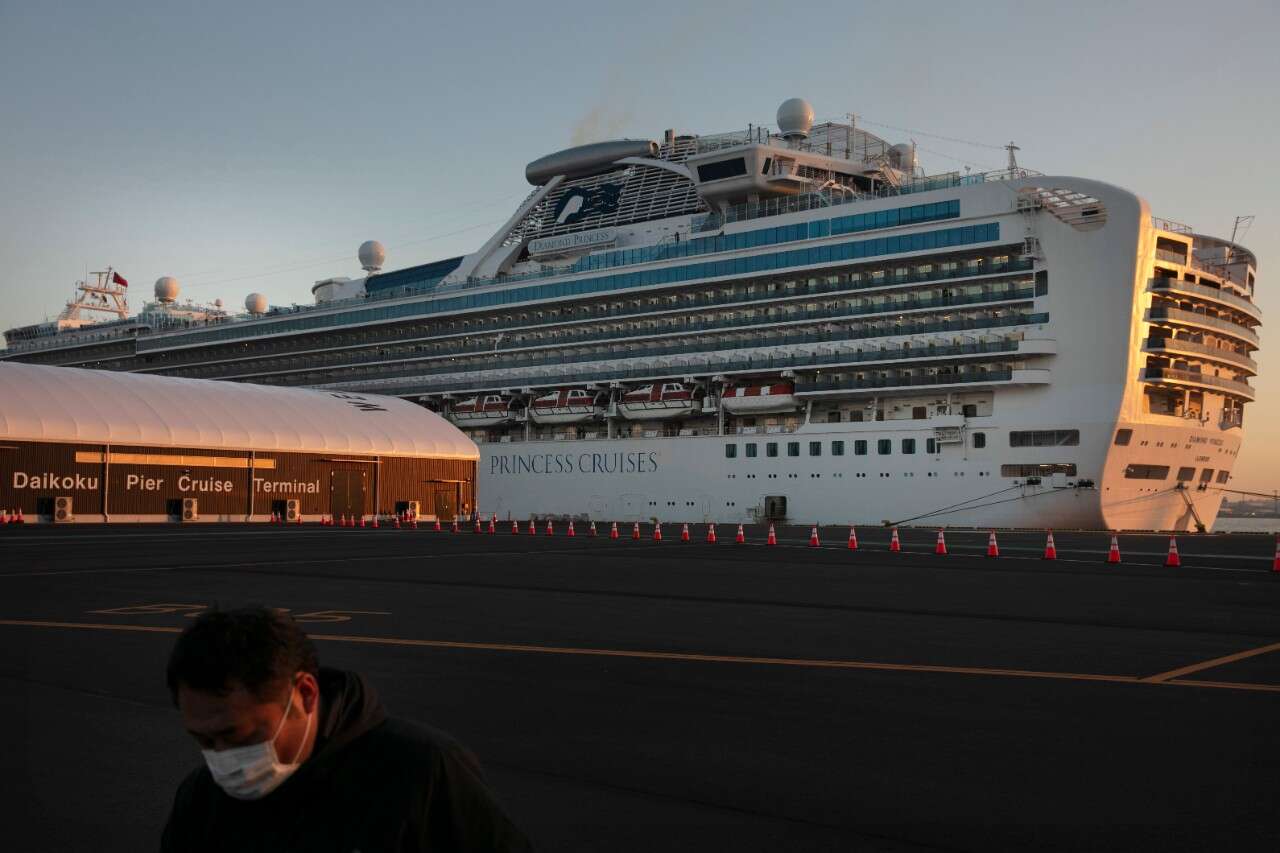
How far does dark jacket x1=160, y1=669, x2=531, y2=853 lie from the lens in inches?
98.4

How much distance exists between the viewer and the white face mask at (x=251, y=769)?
99.4 inches

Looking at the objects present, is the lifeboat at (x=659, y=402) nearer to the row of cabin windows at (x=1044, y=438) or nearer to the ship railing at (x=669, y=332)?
the ship railing at (x=669, y=332)

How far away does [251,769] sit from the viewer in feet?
8.34

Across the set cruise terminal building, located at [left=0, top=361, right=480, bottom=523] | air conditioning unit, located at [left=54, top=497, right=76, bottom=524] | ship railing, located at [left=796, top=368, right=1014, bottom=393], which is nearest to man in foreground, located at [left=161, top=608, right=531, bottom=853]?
cruise terminal building, located at [left=0, top=361, right=480, bottom=523]

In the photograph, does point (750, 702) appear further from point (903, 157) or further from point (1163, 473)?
point (903, 157)

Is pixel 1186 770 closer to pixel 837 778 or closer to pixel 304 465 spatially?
pixel 837 778

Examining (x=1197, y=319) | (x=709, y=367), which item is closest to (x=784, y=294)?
(x=709, y=367)

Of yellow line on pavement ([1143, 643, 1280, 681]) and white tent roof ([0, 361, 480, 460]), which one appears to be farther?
white tent roof ([0, 361, 480, 460])

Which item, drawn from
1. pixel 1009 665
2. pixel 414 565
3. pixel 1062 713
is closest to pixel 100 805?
pixel 1062 713

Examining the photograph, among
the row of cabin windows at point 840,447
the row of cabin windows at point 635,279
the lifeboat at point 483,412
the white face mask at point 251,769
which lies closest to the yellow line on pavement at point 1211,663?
the white face mask at point 251,769

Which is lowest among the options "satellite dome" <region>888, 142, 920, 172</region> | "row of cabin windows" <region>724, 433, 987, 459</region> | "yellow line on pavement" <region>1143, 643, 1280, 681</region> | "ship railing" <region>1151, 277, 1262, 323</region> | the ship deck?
"yellow line on pavement" <region>1143, 643, 1280, 681</region>

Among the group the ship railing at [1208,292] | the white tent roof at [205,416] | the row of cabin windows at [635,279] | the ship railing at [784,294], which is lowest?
the white tent roof at [205,416]

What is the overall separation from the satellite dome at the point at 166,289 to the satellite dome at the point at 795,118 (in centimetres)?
5953

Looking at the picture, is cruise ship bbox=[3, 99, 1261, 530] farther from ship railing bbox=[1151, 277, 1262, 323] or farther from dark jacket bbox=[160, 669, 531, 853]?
dark jacket bbox=[160, 669, 531, 853]
